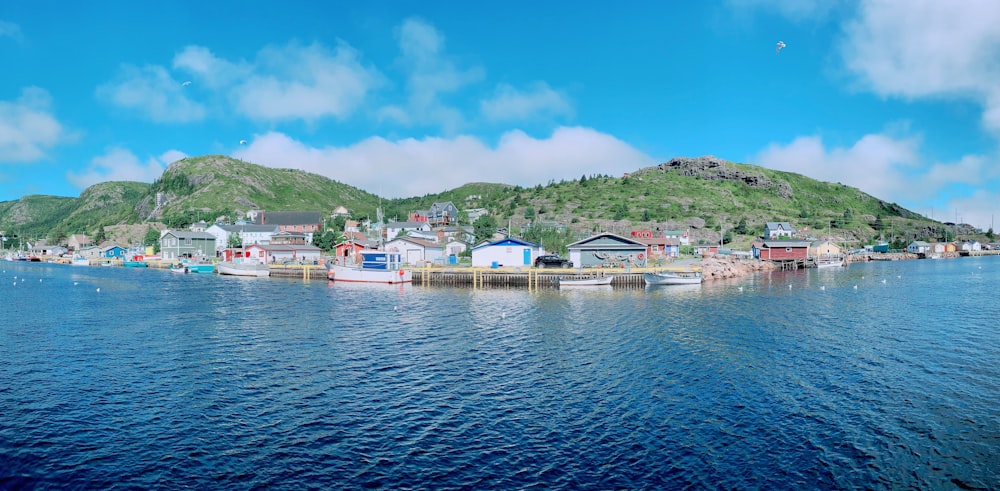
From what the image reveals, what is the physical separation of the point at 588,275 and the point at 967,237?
192 m

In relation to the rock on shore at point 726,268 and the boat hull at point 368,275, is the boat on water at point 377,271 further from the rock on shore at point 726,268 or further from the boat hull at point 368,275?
the rock on shore at point 726,268

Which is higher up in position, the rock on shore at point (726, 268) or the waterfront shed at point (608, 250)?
the waterfront shed at point (608, 250)

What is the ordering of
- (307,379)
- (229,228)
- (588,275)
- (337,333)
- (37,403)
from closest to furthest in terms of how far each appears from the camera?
(37,403), (307,379), (337,333), (588,275), (229,228)

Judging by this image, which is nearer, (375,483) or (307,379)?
(375,483)

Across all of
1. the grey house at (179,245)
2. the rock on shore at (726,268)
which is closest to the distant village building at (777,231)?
the rock on shore at (726,268)

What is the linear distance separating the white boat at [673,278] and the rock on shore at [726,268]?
8.61 m

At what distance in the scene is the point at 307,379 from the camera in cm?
2489

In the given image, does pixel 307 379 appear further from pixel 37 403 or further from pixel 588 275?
pixel 588 275

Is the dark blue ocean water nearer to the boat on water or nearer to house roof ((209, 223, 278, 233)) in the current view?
the boat on water

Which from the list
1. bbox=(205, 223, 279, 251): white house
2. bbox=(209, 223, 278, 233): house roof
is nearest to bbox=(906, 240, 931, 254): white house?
bbox=(205, 223, 279, 251): white house

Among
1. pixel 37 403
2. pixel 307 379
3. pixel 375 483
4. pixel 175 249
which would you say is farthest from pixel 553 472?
pixel 175 249

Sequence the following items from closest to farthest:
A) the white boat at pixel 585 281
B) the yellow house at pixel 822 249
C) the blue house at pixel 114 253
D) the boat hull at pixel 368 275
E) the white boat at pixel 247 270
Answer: the white boat at pixel 585 281 < the boat hull at pixel 368 275 < the white boat at pixel 247 270 < the yellow house at pixel 822 249 < the blue house at pixel 114 253

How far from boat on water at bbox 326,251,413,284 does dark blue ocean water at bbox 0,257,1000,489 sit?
29.8 m

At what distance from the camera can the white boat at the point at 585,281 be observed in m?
66.1
